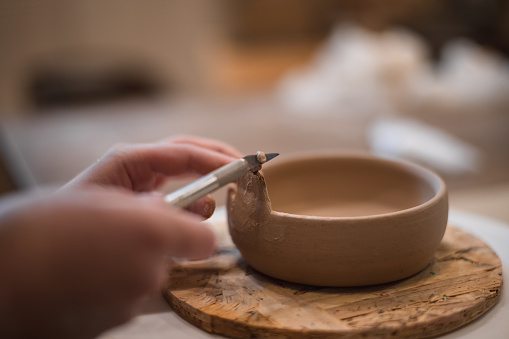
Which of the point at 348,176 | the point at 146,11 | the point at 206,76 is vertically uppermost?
the point at 146,11

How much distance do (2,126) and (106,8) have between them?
7.29 ft

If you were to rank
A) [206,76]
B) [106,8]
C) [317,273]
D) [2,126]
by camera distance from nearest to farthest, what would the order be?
[317,273] < [2,126] < [106,8] < [206,76]

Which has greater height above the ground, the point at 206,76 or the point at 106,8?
the point at 106,8

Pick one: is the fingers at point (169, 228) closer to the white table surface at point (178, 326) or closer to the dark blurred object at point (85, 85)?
the white table surface at point (178, 326)

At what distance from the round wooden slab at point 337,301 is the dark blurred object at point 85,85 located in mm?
2862

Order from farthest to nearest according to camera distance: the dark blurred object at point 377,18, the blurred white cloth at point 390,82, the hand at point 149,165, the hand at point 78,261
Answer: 1. the dark blurred object at point 377,18
2. the blurred white cloth at point 390,82
3. the hand at point 149,165
4. the hand at point 78,261

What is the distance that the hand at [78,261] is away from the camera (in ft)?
1.17

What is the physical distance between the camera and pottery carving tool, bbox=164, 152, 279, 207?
0.49m

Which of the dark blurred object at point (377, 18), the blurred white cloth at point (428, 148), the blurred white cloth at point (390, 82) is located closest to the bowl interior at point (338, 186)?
the blurred white cloth at point (428, 148)

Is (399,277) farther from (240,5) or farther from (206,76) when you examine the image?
(240,5)

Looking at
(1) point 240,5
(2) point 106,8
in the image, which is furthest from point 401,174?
(1) point 240,5

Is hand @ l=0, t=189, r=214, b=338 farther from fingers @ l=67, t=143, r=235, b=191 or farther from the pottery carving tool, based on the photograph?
fingers @ l=67, t=143, r=235, b=191

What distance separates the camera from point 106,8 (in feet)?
12.8

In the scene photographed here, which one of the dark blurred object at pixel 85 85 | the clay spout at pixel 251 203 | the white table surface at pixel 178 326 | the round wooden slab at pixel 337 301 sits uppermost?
the clay spout at pixel 251 203
